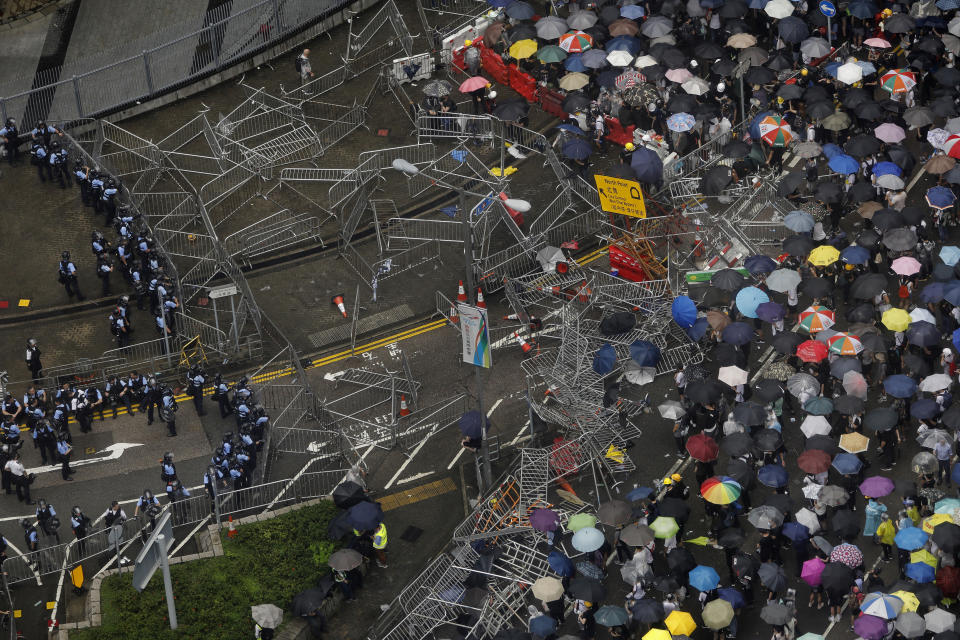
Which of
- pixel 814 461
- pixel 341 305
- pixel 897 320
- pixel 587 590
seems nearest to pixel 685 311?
pixel 897 320

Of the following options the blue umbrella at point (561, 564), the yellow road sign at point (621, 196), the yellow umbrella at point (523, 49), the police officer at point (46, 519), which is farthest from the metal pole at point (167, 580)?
the yellow umbrella at point (523, 49)

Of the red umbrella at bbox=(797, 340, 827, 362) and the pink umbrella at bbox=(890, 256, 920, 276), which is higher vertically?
the red umbrella at bbox=(797, 340, 827, 362)

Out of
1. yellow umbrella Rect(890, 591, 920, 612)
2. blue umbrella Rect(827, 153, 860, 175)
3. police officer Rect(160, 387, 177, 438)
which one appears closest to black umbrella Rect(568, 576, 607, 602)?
yellow umbrella Rect(890, 591, 920, 612)

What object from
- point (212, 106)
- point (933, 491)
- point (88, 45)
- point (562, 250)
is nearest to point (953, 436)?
point (933, 491)

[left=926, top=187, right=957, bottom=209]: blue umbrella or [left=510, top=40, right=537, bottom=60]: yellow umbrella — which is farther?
[left=510, top=40, right=537, bottom=60]: yellow umbrella

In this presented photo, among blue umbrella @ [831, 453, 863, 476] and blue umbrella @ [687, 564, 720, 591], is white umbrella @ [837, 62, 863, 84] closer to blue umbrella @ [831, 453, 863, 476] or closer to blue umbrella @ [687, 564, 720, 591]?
blue umbrella @ [831, 453, 863, 476]

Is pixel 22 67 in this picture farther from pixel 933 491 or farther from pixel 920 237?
pixel 933 491

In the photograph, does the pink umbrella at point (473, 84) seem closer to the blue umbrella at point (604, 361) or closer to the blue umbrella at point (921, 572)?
the blue umbrella at point (604, 361)
